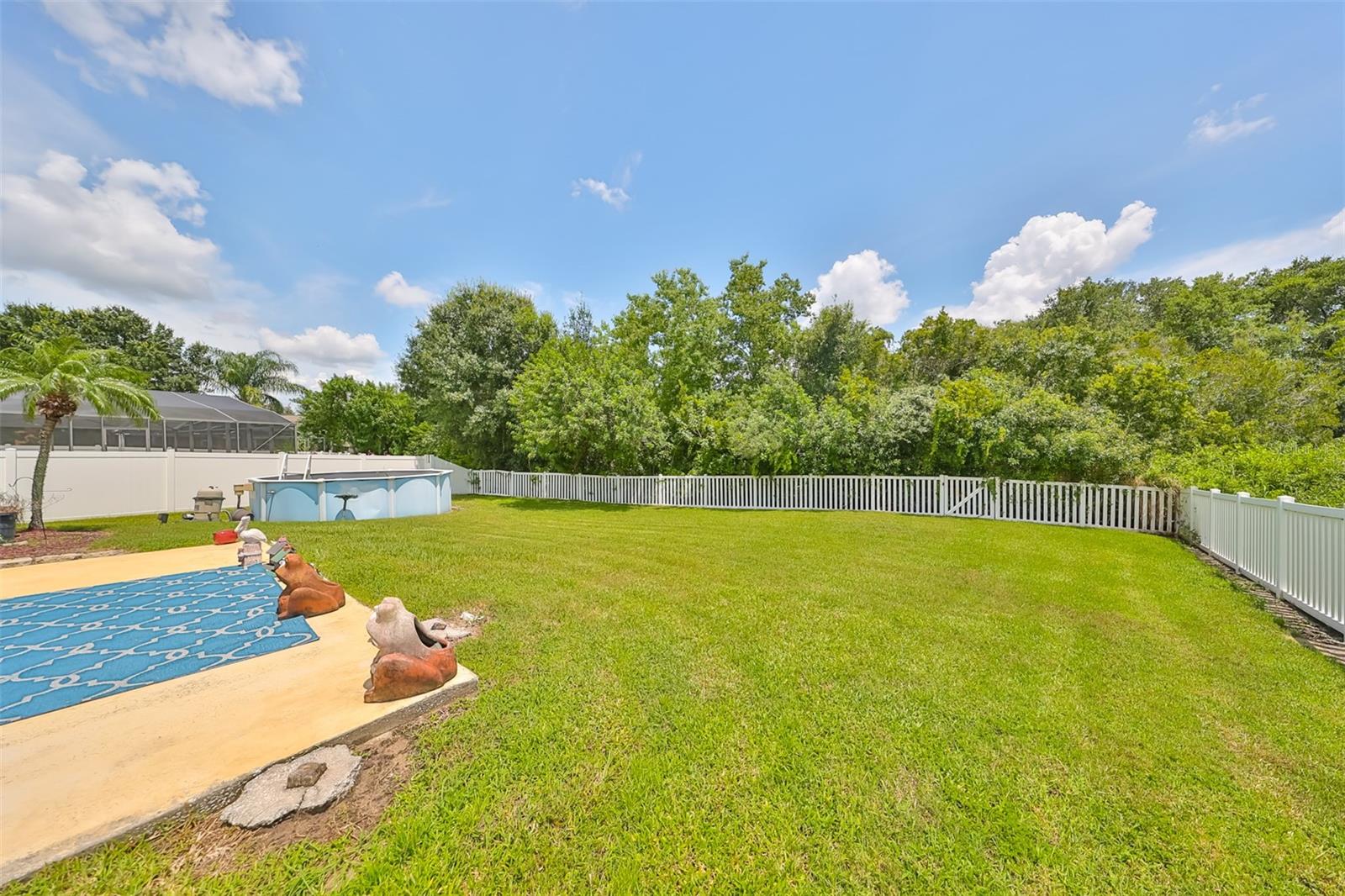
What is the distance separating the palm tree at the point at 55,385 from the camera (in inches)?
293

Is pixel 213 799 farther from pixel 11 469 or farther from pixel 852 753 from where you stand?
pixel 11 469

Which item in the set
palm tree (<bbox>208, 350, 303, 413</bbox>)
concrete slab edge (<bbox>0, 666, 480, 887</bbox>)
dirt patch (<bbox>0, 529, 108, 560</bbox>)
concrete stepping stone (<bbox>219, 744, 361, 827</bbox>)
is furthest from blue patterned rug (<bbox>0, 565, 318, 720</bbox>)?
palm tree (<bbox>208, 350, 303, 413</bbox>)

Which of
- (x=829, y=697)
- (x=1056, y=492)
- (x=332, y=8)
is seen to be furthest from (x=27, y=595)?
(x=1056, y=492)

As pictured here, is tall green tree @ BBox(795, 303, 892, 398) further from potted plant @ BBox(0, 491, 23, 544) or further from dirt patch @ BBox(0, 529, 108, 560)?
potted plant @ BBox(0, 491, 23, 544)

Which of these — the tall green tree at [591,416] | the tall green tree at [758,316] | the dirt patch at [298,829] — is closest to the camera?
the dirt patch at [298,829]

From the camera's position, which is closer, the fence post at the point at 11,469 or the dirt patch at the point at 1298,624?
the dirt patch at the point at 1298,624

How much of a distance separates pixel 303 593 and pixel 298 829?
9.51ft

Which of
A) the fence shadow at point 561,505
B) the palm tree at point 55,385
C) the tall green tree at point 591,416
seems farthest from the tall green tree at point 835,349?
the palm tree at point 55,385

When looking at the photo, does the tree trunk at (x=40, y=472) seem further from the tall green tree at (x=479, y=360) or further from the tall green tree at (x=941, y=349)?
the tall green tree at (x=941, y=349)

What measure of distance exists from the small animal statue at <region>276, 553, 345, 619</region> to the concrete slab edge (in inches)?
89.0

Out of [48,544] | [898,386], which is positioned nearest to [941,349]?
[898,386]

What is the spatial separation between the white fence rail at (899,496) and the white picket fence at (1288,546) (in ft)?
6.92

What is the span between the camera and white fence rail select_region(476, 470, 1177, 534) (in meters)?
8.33

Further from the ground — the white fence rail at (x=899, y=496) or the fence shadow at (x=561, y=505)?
the white fence rail at (x=899, y=496)
